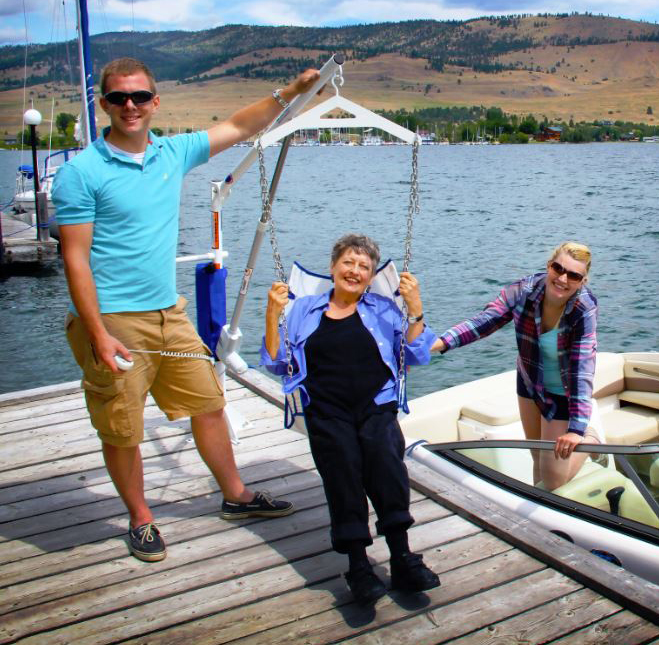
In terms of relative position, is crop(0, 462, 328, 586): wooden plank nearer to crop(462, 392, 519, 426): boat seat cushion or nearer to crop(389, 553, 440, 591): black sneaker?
crop(389, 553, 440, 591): black sneaker

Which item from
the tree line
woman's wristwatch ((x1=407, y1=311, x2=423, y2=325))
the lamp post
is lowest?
the tree line

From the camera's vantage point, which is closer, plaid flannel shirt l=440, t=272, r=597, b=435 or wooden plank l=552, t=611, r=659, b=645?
wooden plank l=552, t=611, r=659, b=645

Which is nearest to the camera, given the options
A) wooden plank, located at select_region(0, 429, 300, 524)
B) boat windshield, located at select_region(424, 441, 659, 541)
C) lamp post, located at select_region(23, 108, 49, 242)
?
boat windshield, located at select_region(424, 441, 659, 541)

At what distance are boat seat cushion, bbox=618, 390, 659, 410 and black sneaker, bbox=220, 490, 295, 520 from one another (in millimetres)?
3158


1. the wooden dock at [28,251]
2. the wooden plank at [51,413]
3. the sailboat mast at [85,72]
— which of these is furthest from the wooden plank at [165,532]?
the wooden dock at [28,251]

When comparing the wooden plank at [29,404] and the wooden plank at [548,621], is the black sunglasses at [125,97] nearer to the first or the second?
the wooden plank at [548,621]

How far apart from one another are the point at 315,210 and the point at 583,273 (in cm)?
3911

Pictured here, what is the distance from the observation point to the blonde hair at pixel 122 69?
308 centimetres

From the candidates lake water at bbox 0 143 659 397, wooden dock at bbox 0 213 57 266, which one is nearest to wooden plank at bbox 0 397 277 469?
lake water at bbox 0 143 659 397

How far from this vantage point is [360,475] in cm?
318

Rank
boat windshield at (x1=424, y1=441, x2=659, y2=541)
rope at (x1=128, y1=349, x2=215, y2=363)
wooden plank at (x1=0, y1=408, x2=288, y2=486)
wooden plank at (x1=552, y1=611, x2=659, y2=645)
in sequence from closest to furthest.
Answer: wooden plank at (x1=552, y1=611, x2=659, y2=645) < rope at (x1=128, y1=349, x2=215, y2=363) < boat windshield at (x1=424, y1=441, x2=659, y2=541) < wooden plank at (x1=0, y1=408, x2=288, y2=486)

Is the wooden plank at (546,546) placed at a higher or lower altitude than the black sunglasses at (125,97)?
lower

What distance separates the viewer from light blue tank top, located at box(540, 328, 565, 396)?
382 centimetres

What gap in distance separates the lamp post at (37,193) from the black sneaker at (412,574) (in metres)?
19.8
